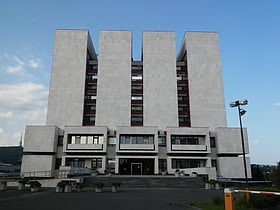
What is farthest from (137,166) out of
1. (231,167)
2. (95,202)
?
(95,202)

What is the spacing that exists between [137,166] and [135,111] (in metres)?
12.3

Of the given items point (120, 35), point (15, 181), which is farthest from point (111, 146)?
point (120, 35)

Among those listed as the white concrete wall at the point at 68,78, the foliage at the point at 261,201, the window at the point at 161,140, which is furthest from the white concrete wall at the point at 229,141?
the foliage at the point at 261,201

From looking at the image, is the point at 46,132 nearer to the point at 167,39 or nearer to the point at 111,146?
the point at 111,146

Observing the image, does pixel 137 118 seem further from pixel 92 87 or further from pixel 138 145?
pixel 92 87

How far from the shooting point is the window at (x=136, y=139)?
2061 inches

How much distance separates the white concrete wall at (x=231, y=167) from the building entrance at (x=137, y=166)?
12928 mm

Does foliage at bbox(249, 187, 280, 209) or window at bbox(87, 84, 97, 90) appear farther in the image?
window at bbox(87, 84, 97, 90)

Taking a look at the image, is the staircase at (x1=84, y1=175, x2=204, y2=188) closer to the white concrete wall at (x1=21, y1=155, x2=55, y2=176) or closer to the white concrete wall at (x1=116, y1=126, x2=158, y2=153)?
the white concrete wall at (x1=116, y1=126, x2=158, y2=153)

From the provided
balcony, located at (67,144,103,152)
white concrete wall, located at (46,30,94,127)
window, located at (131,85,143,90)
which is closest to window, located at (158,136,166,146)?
balcony, located at (67,144,103,152)

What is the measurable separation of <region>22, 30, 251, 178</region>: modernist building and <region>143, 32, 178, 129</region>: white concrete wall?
0.70ft

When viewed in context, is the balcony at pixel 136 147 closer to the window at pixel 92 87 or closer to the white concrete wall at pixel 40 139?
the white concrete wall at pixel 40 139

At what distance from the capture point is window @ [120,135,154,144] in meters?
52.3

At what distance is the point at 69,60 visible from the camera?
6162 centimetres
